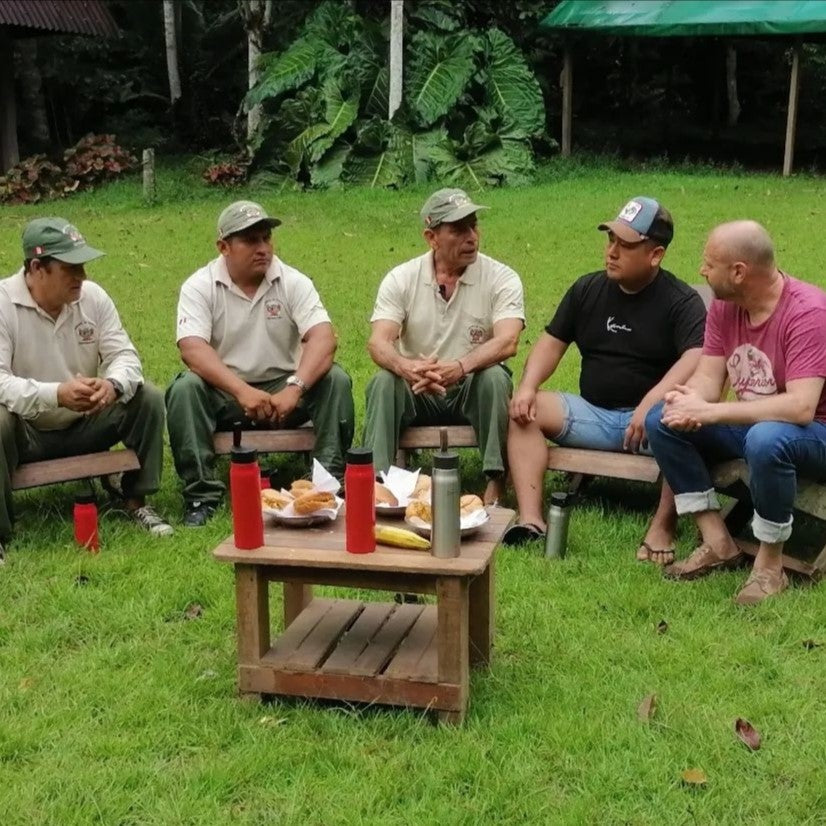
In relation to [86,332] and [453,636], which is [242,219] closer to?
[86,332]

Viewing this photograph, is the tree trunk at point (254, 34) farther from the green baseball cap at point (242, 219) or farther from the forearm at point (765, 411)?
the forearm at point (765, 411)

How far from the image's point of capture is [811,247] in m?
11.5

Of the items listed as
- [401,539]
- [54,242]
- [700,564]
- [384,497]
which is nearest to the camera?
[401,539]

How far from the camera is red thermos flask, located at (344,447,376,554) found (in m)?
3.40

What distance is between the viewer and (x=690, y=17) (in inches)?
682

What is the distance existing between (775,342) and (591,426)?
1.15 metres

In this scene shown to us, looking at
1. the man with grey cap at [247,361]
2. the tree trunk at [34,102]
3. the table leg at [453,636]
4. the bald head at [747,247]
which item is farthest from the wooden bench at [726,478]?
the tree trunk at [34,102]

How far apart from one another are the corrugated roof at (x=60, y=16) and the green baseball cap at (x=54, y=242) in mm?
13199

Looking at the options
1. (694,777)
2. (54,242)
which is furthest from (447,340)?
(694,777)

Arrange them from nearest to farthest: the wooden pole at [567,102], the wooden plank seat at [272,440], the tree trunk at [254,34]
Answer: the wooden plank seat at [272,440], the tree trunk at [254,34], the wooden pole at [567,102]

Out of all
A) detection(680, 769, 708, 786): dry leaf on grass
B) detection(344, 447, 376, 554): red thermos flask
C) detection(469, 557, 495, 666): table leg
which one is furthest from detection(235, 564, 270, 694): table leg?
detection(680, 769, 708, 786): dry leaf on grass

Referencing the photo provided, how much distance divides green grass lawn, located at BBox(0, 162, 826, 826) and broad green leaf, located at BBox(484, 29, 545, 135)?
40.1 feet

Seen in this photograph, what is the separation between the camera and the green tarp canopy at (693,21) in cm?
1641

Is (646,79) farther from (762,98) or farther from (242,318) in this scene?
(242,318)
